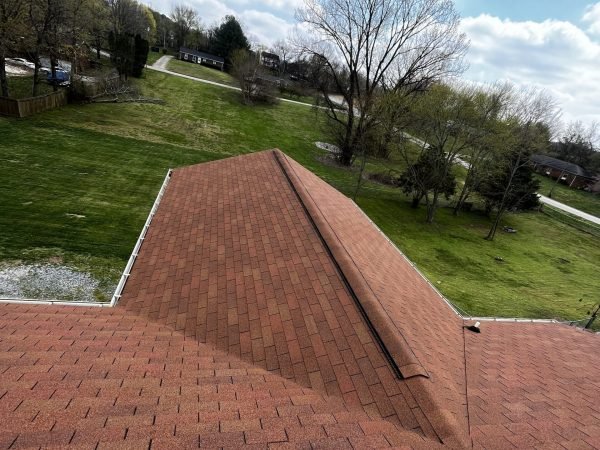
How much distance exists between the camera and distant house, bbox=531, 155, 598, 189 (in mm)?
62188

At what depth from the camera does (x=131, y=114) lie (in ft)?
131

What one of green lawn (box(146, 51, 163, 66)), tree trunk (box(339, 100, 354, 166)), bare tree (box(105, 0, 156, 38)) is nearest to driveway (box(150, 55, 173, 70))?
green lawn (box(146, 51, 163, 66))

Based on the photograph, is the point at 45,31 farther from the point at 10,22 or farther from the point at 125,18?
the point at 125,18

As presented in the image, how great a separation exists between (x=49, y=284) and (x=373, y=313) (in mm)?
12544

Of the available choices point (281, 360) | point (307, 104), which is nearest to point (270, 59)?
point (307, 104)

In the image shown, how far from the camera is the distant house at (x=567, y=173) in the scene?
6219cm

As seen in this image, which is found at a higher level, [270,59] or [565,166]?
[270,59]

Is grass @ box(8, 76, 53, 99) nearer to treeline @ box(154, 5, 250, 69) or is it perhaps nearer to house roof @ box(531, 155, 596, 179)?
Result: treeline @ box(154, 5, 250, 69)

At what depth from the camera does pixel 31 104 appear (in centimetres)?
3034

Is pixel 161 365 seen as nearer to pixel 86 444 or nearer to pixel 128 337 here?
pixel 128 337

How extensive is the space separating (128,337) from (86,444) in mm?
3543

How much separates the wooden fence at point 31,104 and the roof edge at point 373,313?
103 ft

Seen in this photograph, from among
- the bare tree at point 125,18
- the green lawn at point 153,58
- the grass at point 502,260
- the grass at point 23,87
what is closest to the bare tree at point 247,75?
the bare tree at point 125,18

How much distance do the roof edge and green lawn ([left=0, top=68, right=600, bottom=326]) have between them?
9.94m
